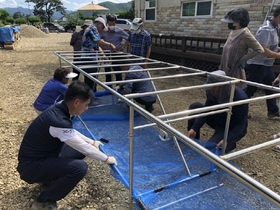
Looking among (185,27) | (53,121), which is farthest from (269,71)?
(185,27)

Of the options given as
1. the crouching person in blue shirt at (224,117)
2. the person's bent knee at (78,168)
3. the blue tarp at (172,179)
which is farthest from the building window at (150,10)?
the person's bent knee at (78,168)

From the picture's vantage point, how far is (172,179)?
260cm

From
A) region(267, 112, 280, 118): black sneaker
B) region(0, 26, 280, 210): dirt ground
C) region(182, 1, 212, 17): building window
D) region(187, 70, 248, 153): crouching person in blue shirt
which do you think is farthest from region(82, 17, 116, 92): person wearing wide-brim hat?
region(182, 1, 212, 17): building window

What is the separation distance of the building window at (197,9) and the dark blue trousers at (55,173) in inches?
278

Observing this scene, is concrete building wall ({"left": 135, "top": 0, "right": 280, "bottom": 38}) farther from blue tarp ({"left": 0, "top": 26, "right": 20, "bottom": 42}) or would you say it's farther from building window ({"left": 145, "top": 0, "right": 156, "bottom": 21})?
blue tarp ({"left": 0, "top": 26, "right": 20, "bottom": 42})

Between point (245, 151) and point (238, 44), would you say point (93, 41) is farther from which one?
point (245, 151)

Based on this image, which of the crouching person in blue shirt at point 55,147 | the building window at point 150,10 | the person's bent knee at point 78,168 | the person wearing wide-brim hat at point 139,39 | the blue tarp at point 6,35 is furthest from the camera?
the blue tarp at point 6,35

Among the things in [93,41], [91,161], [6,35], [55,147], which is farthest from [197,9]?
[6,35]

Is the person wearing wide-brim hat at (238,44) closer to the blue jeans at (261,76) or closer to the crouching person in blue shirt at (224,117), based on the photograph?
the crouching person in blue shirt at (224,117)

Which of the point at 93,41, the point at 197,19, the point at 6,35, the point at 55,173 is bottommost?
the point at 55,173

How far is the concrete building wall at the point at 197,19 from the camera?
6586 mm

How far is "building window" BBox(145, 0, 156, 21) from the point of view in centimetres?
997

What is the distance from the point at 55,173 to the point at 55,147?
222mm

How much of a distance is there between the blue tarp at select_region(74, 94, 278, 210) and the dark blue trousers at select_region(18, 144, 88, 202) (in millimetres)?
468
